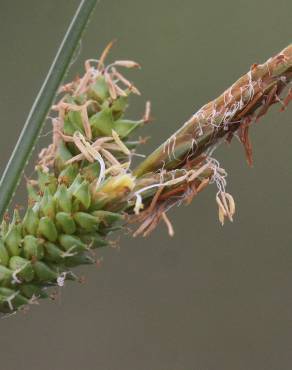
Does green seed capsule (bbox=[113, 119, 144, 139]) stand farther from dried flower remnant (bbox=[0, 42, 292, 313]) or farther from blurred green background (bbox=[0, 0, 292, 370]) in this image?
blurred green background (bbox=[0, 0, 292, 370])

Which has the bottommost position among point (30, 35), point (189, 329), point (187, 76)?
point (189, 329)

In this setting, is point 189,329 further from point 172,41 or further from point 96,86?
point 96,86

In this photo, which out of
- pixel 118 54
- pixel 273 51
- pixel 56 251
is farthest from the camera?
pixel 118 54

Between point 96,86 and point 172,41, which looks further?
point 172,41

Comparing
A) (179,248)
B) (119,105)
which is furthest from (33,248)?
(179,248)

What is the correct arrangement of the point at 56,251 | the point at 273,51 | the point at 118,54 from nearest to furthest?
the point at 56,251
the point at 273,51
the point at 118,54

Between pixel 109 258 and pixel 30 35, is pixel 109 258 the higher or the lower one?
the lower one

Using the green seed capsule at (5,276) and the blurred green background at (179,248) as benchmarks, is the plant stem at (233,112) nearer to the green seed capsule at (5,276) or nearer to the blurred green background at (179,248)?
the green seed capsule at (5,276)

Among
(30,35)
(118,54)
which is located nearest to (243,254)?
(118,54)
